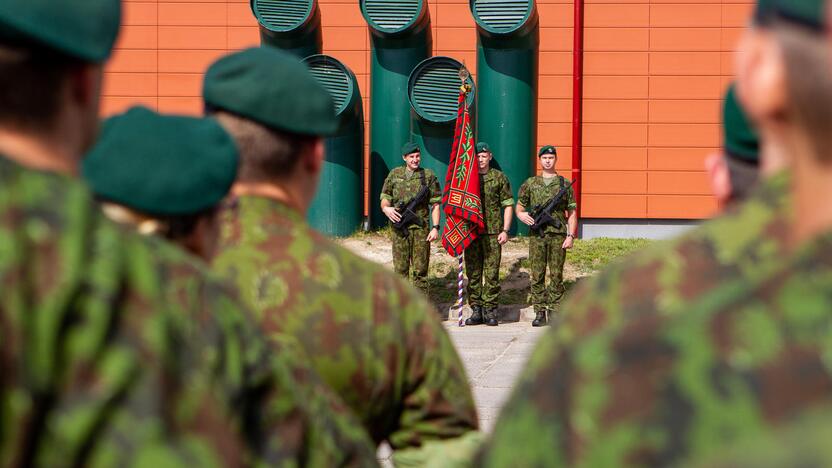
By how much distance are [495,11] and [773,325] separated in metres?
14.5

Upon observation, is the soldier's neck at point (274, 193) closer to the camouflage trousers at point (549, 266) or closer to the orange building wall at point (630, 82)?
the camouflage trousers at point (549, 266)

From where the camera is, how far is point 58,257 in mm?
1098

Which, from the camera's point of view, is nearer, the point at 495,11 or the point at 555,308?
the point at 555,308

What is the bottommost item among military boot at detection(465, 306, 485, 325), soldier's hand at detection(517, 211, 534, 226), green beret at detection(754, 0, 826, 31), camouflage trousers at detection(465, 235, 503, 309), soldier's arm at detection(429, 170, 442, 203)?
military boot at detection(465, 306, 485, 325)

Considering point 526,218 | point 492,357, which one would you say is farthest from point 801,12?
point 526,218

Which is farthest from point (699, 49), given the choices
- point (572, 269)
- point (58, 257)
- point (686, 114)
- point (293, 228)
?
point (58, 257)

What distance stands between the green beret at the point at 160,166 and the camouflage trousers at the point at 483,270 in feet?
35.3

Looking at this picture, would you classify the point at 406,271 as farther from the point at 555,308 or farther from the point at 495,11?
the point at 495,11

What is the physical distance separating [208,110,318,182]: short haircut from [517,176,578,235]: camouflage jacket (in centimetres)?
1035

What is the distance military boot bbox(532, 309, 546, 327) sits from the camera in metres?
12.6

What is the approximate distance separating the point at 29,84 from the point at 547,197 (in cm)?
1137

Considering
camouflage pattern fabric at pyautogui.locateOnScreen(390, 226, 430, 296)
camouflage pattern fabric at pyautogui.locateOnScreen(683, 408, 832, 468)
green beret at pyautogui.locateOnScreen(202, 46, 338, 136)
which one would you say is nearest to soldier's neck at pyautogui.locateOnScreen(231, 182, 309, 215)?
green beret at pyautogui.locateOnScreen(202, 46, 338, 136)

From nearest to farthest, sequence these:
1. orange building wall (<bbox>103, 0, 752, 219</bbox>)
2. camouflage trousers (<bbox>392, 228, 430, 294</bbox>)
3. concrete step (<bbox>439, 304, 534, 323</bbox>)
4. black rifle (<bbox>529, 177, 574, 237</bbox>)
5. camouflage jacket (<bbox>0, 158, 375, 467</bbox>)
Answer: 1. camouflage jacket (<bbox>0, 158, 375, 467</bbox>)
2. black rifle (<bbox>529, 177, 574, 237</bbox>)
3. camouflage trousers (<bbox>392, 228, 430, 294</bbox>)
4. concrete step (<bbox>439, 304, 534, 323</bbox>)
5. orange building wall (<bbox>103, 0, 752, 219</bbox>)

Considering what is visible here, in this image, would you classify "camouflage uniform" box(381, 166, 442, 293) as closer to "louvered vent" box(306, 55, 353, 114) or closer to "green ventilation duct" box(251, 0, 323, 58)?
"louvered vent" box(306, 55, 353, 114)
